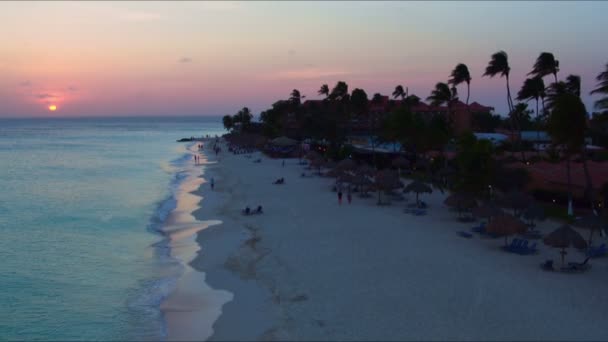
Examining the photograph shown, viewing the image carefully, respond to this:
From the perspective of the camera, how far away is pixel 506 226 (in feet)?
54.4

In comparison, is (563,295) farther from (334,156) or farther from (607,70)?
(334,156)

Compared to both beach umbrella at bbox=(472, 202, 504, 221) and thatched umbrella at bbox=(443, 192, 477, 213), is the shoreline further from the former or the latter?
thatched umbrella at bbox=(443, 192, 477, 213)

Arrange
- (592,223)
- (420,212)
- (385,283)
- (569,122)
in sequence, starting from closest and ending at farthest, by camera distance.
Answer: (385,283) → (592,223) → (569,122) → (420,212)

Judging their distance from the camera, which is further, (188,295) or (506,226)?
(506,226)

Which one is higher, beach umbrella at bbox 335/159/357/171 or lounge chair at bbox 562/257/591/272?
beach umbrella at bbox 335/159/357/171

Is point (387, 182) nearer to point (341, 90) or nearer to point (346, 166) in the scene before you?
point (346, 166)

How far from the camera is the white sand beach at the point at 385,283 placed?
11.4 metres

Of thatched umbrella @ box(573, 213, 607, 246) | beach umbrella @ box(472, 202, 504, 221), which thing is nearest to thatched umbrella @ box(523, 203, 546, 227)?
beach umbrella @ box(472, 202, 504, 221)

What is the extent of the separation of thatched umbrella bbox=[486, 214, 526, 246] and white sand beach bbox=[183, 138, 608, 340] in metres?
0.74

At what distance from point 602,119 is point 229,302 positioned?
1563 cm

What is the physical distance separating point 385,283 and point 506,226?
5.05 meters

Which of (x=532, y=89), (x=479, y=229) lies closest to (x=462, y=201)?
(x=479, y=229)

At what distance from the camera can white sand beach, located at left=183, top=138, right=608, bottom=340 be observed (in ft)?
37.3

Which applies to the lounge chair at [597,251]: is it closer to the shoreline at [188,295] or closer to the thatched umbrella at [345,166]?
the shoreline at [188,295]
